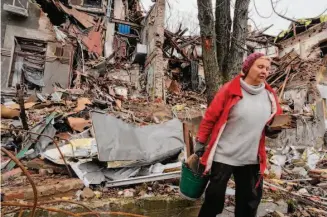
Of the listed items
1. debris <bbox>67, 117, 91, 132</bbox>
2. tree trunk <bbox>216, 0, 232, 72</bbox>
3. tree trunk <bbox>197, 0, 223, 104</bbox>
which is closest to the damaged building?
tree trunk <bbox>216, 0, 232, 72</bbox>

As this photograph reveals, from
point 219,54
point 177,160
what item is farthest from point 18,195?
point 219,54

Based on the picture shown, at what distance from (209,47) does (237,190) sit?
7.15 ft

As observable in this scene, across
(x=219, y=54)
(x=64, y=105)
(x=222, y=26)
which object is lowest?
(x=64, y=105)

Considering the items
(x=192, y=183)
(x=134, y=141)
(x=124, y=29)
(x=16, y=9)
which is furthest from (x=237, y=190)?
(x=124, y=29)

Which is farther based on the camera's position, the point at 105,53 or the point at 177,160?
the point at 105,53

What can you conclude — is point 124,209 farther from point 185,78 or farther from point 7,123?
point 185,78

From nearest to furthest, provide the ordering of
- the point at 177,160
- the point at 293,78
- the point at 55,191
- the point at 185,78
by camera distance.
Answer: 1. the point at 55,191
2. the point at 177,160
3. the point at 293,78
4. the point at 185,78

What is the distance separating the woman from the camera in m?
2.33

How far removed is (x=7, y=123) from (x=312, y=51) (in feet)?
48.6

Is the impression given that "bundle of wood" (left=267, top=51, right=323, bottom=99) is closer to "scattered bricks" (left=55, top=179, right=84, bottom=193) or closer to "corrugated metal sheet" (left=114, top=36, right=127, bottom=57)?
"corrugated metal sheet" (left=114, top=36, right=127, bottom=57)

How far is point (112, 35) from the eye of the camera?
15.2 meters

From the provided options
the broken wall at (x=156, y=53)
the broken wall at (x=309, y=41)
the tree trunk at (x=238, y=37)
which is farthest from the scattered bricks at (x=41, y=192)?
the broken wall at (x=309, y=41)

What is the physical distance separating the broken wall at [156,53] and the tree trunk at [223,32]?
7285mm

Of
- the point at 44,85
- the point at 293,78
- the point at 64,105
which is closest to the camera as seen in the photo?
the point at 64,105
